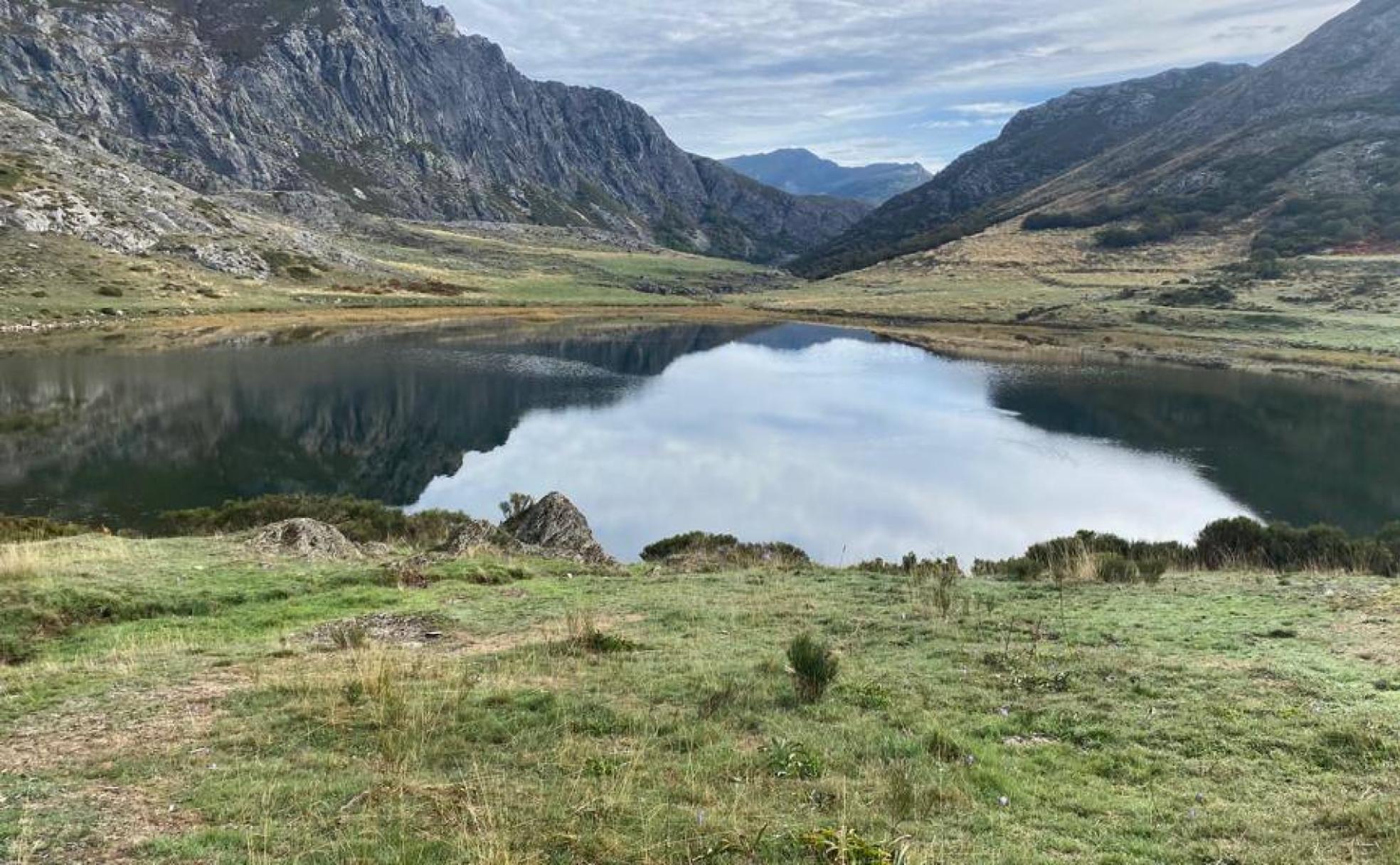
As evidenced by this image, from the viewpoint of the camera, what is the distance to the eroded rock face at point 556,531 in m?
26.2

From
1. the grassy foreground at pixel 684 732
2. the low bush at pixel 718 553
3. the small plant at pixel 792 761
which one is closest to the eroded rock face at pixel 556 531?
the low bush at pixel 718 553

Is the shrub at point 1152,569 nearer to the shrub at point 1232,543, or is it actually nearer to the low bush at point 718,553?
the shrub at point 1232,543

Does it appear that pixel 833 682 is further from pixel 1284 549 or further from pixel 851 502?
pixel 851 502

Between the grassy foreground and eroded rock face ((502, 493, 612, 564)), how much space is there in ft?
31.0

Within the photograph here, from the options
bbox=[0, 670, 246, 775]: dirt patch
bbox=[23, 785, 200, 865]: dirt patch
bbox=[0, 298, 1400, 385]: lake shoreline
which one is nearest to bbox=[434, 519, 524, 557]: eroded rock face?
bbox=[0, 670, 246, 775]: dirt patch

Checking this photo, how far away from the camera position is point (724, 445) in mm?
51750

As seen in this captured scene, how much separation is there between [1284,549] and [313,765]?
96.0ft

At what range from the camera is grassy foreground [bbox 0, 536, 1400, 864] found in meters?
6.43

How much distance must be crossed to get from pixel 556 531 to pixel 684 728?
19.1 meters

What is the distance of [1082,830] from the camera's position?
675cm

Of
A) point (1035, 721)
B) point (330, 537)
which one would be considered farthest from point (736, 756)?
point (330, 537)

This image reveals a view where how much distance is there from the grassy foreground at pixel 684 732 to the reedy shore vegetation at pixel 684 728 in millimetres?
44

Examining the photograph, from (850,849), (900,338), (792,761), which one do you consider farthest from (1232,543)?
(900,338)

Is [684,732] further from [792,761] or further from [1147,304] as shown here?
[1147,304]
